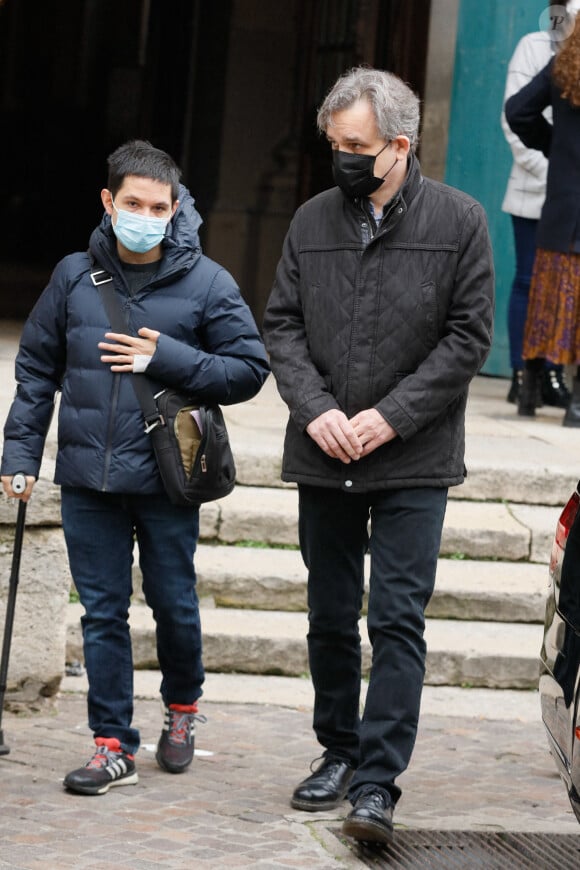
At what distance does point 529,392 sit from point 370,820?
181 inches

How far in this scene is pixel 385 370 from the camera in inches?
181

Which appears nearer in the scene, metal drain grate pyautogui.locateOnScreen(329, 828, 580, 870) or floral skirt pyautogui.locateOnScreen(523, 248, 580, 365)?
metal drain grate pyautogui.locateOnScreen(329, 828, 580, 870)

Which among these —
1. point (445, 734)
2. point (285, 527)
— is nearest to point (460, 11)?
point (285, 527)

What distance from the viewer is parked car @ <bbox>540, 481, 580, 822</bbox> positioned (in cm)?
389

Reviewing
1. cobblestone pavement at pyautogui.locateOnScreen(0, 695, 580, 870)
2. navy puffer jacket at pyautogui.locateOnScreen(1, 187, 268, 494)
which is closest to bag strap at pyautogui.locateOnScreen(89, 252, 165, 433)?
navy puffer jacket at pyautogui.locateOnScreen(1, 187, 268, 494)

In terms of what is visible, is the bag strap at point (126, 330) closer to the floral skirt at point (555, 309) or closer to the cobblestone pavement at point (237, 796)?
the cobblestone pavement at point (237, 796)

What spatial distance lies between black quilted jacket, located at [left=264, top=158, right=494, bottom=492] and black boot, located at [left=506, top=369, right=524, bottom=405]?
4.44m

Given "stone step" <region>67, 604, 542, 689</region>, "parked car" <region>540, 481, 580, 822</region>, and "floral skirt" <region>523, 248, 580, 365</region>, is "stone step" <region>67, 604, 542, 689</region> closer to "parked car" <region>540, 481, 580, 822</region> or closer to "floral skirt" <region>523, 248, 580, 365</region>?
"parked car" <region>540, 481, 580, 822</region>

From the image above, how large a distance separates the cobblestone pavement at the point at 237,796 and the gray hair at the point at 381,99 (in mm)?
1911

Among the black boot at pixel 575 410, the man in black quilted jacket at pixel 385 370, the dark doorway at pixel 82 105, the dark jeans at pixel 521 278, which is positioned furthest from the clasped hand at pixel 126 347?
the dark doorway at pixel 82 105

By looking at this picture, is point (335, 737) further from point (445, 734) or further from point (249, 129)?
point (249, 129)

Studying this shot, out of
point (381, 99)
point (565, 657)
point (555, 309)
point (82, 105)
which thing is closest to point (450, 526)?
point (555, 309)

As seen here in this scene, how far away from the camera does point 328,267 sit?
183 inches

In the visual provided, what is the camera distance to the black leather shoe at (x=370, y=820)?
4406mm
